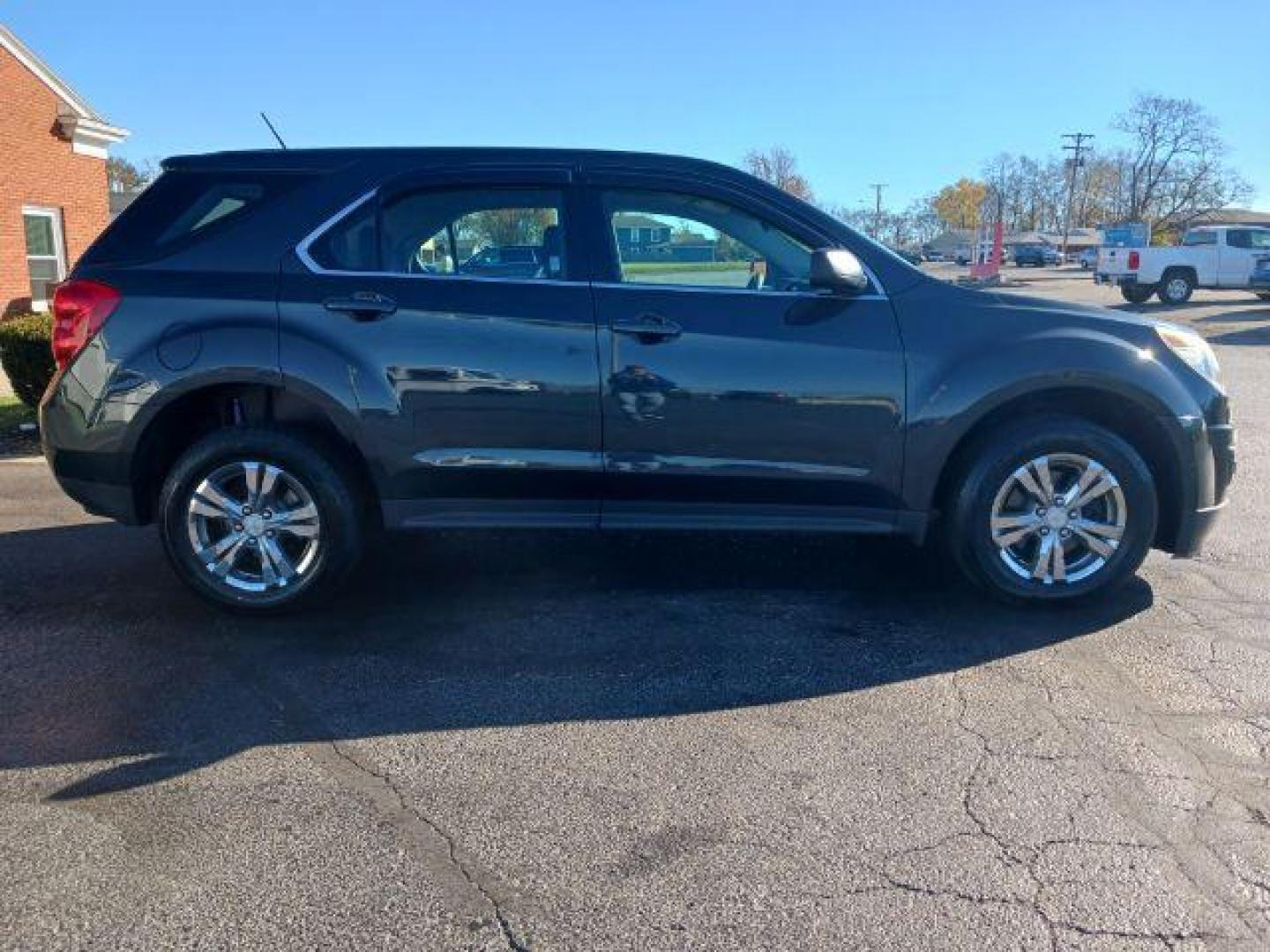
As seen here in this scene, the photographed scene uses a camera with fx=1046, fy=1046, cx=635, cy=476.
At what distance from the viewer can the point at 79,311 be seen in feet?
14.5

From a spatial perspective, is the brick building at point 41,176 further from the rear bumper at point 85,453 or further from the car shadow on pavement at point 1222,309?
the car shadow on pavement at point 1222,309

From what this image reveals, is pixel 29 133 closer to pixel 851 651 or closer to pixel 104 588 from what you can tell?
pixel 104 588

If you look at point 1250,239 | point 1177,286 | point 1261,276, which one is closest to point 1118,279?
point 1177,286

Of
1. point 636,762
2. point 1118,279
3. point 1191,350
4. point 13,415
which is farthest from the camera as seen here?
point 1118,279

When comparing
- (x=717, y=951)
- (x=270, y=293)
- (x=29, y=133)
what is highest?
(x=29, y=133)

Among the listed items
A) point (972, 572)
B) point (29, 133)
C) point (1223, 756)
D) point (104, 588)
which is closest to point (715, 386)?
point (972, 572)

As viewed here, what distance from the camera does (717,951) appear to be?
246 centimetres

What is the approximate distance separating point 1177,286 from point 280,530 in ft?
94.6

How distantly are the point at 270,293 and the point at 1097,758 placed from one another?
141 inches

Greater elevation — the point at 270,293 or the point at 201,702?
the point at 270,293

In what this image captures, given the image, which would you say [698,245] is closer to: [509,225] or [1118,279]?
[509,225]

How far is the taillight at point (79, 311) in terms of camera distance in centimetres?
438

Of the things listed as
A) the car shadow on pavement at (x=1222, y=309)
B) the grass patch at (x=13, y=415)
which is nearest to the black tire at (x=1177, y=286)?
the car shadow on pavement at (x=1222, y=309)

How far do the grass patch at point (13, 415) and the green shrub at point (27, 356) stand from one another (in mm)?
255
